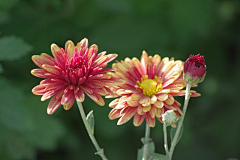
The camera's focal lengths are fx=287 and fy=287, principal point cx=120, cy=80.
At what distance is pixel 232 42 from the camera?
2586mm

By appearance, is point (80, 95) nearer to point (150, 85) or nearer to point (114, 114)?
point (114, 114)

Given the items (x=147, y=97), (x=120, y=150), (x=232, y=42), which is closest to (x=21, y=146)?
Result: (x=120, y=150)

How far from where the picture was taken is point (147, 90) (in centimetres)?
118

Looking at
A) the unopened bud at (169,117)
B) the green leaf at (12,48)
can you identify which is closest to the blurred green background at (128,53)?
the green leaf at (12,48)

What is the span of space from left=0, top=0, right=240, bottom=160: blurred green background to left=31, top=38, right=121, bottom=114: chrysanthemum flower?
959 mm

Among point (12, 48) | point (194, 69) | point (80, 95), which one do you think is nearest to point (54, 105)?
point (80, 95)

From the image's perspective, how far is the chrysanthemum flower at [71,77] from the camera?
3.23ft

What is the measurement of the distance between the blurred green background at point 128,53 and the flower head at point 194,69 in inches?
46.1

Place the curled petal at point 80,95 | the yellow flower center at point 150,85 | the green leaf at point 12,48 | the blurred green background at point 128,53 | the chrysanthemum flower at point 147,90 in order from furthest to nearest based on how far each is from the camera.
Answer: the blurred green background at point 128,53 < the green leaf at point 12,48 < the yellow flower center at point 150,85 < the chrysanthemum flower at point 147,90 < the curled petal at point 80,95

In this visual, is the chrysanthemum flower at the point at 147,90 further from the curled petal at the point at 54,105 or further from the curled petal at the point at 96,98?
the curled petal at the point at 54,105

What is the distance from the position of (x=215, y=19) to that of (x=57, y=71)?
5.90 feet

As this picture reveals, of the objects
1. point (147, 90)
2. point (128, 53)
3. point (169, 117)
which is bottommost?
point (169, 117)

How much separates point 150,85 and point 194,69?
0.25 m

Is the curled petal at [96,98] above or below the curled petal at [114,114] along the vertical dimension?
above
